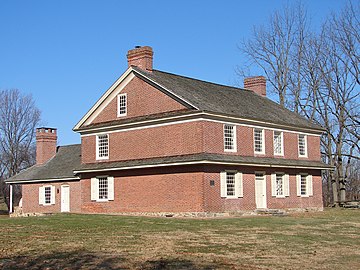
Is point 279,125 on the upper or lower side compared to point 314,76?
lower

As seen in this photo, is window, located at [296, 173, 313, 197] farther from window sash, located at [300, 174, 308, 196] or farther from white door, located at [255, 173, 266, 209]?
white door, located at [255, 173, 266, 209]

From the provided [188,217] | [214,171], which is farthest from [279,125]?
[188,217]

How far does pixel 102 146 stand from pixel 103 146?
95mm

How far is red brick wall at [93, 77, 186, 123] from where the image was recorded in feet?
105

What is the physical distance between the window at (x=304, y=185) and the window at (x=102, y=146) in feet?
40.8

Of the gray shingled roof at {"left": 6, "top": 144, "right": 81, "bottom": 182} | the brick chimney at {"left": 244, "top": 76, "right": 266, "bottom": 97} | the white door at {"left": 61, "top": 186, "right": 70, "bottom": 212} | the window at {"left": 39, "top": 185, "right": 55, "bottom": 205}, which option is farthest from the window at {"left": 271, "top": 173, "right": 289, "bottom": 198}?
the window at {"left": 39, "top": 185, "right": 55, "bottom": 205}

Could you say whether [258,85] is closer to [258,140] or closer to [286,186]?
[258,140]

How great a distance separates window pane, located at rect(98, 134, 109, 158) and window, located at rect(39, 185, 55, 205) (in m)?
8.42

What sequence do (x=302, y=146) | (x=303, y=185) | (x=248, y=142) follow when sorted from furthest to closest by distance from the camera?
(x=302, y=146), (x=303, y=185), (x=248, y=142)

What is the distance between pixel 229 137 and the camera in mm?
32031

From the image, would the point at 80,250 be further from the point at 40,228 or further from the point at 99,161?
the point at 99,161

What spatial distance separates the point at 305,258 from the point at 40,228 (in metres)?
10.3

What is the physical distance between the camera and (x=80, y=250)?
48.9ft

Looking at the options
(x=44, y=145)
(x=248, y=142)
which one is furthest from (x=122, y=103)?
(x=44, y=145)
